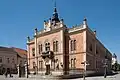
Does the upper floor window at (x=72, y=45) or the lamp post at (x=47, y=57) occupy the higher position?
the upper floor window at (x=72, y=45)

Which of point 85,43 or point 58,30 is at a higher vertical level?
point 58,30

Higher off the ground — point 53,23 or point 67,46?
point 53,23

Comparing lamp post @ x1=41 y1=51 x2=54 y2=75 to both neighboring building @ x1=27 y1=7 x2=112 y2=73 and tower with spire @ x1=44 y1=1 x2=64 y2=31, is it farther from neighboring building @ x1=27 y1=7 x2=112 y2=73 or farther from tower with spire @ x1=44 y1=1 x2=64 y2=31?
tower with spire @ x1=44 y1=1 x2=64 y2=31

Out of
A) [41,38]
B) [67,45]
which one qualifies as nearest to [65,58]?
[67,45]

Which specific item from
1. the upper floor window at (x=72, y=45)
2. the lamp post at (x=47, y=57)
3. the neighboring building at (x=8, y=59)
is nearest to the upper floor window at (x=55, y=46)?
the lamp post at (x=47, y=57)

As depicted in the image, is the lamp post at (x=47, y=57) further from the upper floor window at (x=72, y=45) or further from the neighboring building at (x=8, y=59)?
the neighboring building at (x=8, y=59)

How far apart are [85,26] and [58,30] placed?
19.7 feet

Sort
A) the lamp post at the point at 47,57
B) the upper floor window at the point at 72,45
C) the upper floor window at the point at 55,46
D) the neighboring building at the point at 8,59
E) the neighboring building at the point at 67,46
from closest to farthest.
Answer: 1. the neighboring building at the point at 67,46
2. the upper floor window at the point at 72,45
3. the upper floor window at the point at 55,46
4. the lamp post at the point at 47,57
5. the neighboring building at the point at 8,59

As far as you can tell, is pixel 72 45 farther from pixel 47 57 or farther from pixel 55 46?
pixel 47 57

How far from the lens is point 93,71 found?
39906mm

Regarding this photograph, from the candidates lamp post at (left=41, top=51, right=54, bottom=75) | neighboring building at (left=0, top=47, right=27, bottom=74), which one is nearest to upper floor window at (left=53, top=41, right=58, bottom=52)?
lamp post at (left=41, top=51, right=54, bottom=75)

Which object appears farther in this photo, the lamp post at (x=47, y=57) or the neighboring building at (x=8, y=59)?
the neighboring building at (x=8, y=59)

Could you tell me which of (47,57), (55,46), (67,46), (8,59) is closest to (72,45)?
(67,46)

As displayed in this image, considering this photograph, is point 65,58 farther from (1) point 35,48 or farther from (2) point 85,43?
(1) point 35,48
